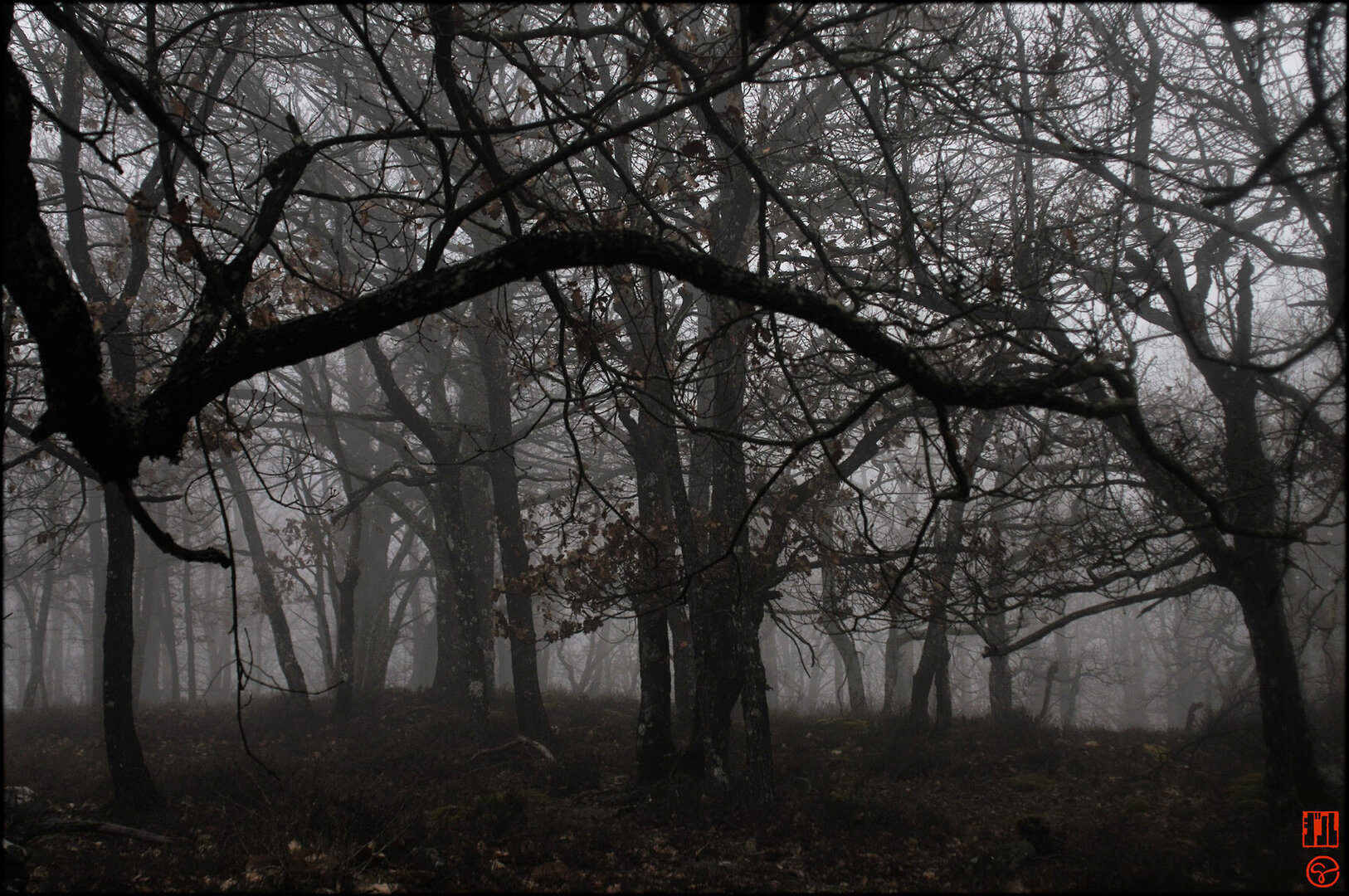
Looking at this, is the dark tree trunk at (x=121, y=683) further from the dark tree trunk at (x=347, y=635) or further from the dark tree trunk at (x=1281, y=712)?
the dark tree trunk at (x=1281, y=712)

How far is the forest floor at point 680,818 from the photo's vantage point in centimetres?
582

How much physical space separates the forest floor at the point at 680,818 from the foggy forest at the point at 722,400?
0.23ft

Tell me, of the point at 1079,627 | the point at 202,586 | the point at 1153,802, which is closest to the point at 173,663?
the point at 202,586

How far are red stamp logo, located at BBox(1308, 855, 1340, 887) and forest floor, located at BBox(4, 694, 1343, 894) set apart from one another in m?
0.12

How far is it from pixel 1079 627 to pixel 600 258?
2023 inches

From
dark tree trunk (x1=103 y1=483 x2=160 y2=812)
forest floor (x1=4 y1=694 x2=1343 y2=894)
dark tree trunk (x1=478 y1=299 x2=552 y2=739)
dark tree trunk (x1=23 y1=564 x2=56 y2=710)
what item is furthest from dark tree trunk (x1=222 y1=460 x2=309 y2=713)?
dark tree trunk (x1=23 y1=564 x2=56 y2=710)

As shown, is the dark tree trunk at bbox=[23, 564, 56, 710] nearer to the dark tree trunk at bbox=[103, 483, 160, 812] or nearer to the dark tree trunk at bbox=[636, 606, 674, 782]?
the dark tree trunk at bbox=[103, 483, 160, 812]

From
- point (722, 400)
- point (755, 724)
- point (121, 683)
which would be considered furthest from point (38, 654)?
point (722, 400)

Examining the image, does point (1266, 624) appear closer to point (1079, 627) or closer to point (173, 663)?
point (173, 663)

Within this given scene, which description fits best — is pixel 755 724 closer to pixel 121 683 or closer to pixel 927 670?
pixel 927 670

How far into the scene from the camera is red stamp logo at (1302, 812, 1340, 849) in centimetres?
656

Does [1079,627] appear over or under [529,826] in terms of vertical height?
under

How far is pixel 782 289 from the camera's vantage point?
3816 mm

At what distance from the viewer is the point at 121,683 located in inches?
326
